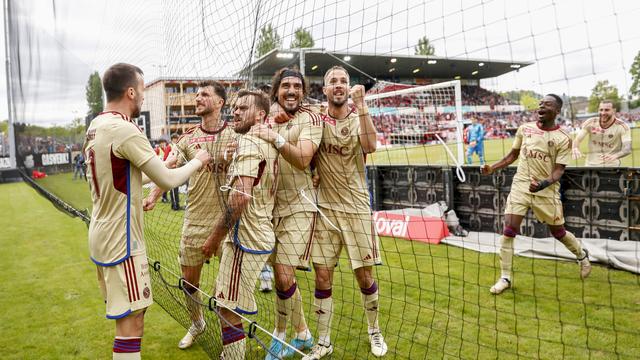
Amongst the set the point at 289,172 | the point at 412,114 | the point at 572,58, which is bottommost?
the point at 289,172

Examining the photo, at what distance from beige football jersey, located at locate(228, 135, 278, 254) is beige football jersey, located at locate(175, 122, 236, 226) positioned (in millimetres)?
229

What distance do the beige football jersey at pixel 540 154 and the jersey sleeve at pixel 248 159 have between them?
10.3 feet

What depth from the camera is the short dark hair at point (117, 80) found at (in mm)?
2303

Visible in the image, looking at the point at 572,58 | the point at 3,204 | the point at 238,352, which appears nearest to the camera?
the point at 572,58

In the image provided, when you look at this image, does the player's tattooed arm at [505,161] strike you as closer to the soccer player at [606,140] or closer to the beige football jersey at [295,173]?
the soccer player at [606,140]

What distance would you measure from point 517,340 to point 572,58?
2204 mm

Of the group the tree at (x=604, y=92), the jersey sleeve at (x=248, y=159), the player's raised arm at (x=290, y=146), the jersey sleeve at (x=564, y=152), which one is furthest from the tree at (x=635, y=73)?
→ the jersey sleeve at (x=564, y=152)

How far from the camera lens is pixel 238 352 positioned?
271cm

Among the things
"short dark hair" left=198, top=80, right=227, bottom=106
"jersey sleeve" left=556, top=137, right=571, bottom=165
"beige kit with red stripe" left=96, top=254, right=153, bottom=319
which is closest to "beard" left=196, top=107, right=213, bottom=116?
"short dark hair" left=198, top=80, right=227, bottom=106

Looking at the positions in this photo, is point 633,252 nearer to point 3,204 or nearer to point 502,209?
point 502,209

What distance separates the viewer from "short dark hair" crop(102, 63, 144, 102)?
2.30m

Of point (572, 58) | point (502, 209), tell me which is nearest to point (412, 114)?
point (502, 209)

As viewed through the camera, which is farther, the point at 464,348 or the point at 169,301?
the point at 169,301

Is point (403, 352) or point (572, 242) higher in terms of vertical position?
point (572, 242)
